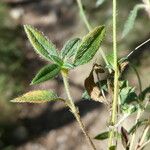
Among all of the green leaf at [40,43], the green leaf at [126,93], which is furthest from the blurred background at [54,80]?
the green leaf at [40,43]

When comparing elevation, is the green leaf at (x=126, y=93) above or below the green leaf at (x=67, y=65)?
below

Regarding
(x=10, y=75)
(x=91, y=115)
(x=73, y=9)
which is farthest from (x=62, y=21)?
(x=91, y=115)

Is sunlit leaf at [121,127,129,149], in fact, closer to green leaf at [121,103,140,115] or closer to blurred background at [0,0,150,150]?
green leaf at [121,103,140,115]

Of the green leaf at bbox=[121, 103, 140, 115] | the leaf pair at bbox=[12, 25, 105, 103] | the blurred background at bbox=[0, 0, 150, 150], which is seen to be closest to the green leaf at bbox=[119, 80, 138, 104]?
the green leaf at bbox=[121, 103, 140, 115]

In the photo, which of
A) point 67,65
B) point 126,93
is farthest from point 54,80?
point 67,65

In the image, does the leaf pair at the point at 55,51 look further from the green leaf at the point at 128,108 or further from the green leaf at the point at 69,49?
the green leaf at the point at 128,108

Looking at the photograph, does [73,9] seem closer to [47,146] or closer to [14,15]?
[14,15]

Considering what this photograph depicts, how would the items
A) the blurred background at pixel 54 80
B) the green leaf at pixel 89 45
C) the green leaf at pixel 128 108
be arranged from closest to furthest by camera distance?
the green leaf at pixel 89 45 < the green leaf at pixel 128 108 < the blurred background at pixel 54 80
